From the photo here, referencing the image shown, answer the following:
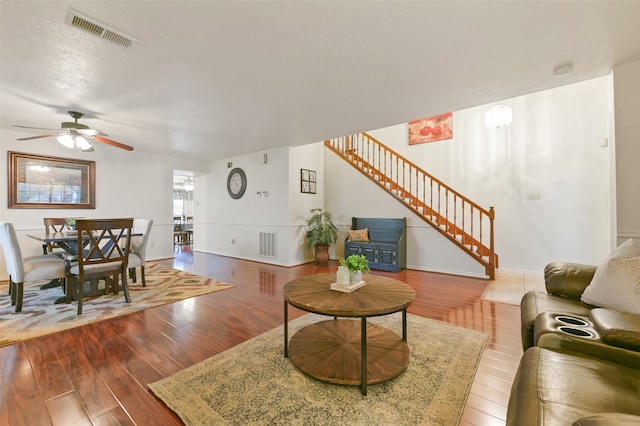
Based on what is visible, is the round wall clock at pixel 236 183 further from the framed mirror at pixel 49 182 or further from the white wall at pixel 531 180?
the white wall at pixel 531 180

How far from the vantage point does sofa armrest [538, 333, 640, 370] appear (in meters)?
1.14

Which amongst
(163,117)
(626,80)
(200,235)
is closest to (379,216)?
(626,80)

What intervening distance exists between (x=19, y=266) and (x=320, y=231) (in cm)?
413

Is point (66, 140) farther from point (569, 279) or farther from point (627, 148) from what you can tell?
point (627, 148)

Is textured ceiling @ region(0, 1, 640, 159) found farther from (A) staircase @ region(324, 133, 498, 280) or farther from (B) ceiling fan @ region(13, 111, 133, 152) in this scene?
(A) staircase @ region(324, 133, 498, 280)

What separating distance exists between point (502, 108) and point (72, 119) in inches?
255

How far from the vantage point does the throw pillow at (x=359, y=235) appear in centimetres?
535

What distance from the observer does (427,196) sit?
555cm

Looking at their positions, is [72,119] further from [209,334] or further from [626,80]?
[626,80]

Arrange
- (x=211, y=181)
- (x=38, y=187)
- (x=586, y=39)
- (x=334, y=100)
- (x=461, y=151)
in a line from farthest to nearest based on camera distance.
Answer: (x=211, y=181) < (x=461, y=151) < (x=38, y=187) < (x=334, y=100) < (x=586, y=39)

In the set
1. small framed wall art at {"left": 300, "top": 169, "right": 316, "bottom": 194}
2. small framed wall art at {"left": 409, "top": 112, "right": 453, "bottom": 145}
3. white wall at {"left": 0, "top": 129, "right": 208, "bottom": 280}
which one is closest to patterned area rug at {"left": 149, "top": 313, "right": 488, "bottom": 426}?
small framed wall art at {"left": 300, "top": 169, "right": 316, "bottom": 194}

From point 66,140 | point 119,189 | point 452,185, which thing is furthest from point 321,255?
point 119,189

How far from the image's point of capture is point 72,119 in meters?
3.79

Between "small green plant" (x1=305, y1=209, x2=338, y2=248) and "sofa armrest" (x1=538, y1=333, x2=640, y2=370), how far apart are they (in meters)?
4.17
